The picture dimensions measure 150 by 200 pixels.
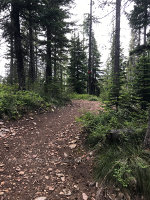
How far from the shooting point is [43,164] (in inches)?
121

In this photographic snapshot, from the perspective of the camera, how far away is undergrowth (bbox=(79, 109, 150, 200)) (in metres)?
2.19

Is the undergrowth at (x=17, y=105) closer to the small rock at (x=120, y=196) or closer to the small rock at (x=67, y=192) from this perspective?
the small rock at (x=67, y=192)

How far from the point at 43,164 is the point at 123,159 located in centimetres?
193

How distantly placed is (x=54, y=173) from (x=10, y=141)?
1.95 meters

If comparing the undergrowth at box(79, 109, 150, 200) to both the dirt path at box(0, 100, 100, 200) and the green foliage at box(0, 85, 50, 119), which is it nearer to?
the dirt path at box(0, 100, 100, 200)

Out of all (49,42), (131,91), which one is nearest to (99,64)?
(49,42)

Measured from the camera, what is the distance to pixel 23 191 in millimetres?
2309

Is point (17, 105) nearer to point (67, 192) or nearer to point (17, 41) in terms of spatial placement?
point (67, 192)

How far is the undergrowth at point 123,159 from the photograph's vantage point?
7.18 feet

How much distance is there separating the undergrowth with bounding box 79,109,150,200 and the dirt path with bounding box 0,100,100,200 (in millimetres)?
367

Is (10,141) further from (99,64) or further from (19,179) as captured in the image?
(99,64)

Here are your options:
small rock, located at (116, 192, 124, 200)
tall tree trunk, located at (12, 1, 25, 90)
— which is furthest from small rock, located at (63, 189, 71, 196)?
tall tree trunk, located at (12, 1, 25, 90)

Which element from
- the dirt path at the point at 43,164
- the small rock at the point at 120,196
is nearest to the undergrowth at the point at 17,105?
the dirt path at the point at 43,164

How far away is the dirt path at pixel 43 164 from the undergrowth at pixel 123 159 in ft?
1.20
